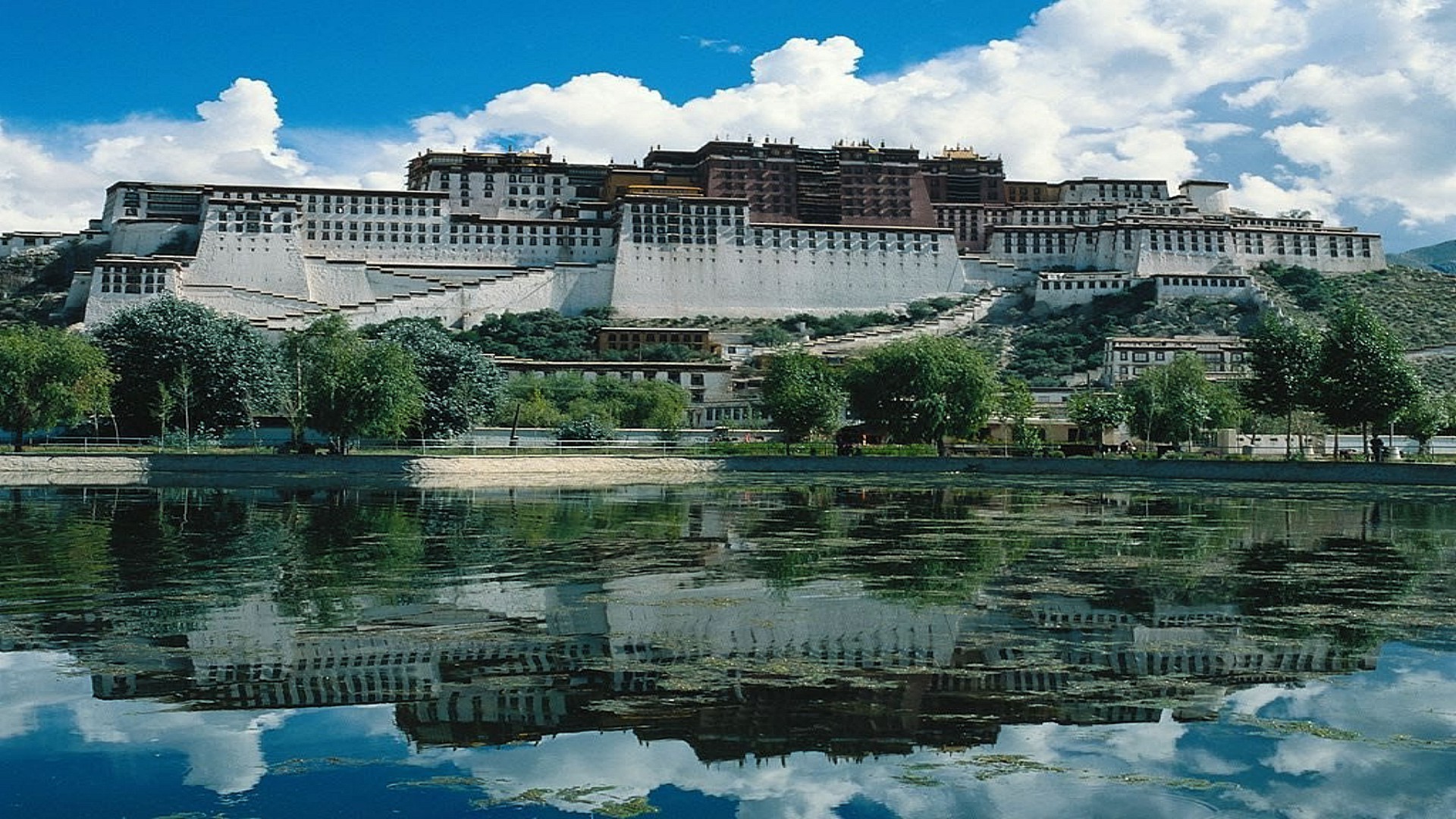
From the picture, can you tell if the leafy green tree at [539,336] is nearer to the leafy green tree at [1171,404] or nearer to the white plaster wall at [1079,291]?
the white plaster wall at [1079,291]

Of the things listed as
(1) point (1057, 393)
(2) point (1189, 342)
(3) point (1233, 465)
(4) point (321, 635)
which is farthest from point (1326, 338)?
(4) point (321, 635)

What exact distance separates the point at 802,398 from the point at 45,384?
25182 mm

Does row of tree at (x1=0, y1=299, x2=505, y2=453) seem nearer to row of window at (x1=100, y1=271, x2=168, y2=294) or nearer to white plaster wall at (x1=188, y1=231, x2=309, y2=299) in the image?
row of window at (x1=100, y1=271, x2=168, y2=294)

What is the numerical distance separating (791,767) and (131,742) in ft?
12.6

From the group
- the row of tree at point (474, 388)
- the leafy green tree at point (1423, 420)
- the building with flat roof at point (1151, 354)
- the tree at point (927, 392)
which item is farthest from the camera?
the building with flat roof at point (1151, 354)

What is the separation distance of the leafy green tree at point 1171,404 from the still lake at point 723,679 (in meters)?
33.0

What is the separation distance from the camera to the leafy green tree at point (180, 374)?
1946 inches

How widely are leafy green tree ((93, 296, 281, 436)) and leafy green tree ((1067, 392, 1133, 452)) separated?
32.3m

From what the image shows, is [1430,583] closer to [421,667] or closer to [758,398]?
[421,667]

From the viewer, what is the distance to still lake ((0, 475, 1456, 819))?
23.7 ft

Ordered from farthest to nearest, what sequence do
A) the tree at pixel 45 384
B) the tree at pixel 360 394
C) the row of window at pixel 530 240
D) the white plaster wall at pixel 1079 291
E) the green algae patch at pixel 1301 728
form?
1. the white plaster wall at pixel 1079 291
2. the row of window at pixel 530 240
3. the tree at pixel 45 384
4. the tree at pixel 360 394
5. the green algae patch at pixel 1301 728

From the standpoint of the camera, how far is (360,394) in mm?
40906

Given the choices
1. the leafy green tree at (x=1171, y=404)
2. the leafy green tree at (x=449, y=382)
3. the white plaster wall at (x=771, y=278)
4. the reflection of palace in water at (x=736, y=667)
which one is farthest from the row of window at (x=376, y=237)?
the reflection of palace in water at (x=736, y=667)

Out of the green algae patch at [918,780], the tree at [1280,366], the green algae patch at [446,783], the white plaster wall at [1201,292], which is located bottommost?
the green algae patch at [918,780]
